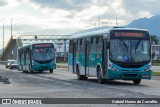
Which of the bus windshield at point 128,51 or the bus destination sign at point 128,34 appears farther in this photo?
the bus destination sign at point 128,34

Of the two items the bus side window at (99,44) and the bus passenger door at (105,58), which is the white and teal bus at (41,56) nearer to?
the bus side window at (99,44)

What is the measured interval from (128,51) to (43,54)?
75.3 ft

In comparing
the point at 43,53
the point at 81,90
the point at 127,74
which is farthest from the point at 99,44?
the point at 43,53

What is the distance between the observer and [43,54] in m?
48.3

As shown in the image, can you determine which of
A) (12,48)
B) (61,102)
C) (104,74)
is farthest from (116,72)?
(12,48)

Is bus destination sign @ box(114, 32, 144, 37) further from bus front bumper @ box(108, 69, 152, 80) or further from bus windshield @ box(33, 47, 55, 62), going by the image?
bus windshield @ box(33, 47, 55, 62)

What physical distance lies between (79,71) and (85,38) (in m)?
2.71

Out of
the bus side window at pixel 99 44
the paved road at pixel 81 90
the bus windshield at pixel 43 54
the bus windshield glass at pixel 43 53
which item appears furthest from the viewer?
the bus windshield at pixel 43 54

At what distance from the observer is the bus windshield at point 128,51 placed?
85.8 feet

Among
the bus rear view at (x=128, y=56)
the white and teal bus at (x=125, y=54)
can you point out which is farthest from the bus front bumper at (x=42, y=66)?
the bus rear view at (x=128, y=56)

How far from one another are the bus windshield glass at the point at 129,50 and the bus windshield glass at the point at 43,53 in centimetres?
2215

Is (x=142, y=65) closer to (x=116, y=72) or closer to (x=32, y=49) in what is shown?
(x=116, y=72)

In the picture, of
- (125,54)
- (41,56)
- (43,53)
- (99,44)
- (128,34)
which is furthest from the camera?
(41,56)

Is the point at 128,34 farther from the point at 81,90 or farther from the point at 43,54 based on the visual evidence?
the point at 43,54
